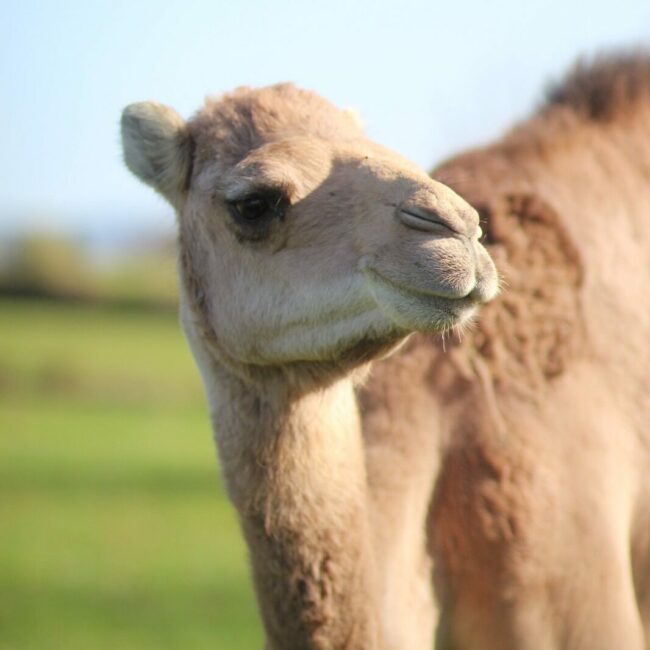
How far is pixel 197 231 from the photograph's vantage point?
4605mm

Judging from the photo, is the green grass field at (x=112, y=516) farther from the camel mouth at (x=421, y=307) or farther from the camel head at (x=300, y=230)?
the camel mouth at (x=421, y=307)

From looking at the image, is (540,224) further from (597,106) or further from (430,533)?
(430,533)

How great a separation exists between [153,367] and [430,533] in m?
32.8

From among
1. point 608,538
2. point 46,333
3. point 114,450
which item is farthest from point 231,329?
point 46,333

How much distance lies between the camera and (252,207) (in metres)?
4.32

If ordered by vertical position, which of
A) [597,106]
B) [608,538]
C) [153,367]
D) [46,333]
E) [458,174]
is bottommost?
[608,538]

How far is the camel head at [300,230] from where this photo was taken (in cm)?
382

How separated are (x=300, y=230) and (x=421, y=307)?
57 cm

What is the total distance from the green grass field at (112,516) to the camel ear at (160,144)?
6223mm

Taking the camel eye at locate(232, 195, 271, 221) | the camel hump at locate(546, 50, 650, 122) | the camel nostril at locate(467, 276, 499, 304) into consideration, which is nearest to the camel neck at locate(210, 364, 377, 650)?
the camel eye at locate(232, 195, 271, 221)

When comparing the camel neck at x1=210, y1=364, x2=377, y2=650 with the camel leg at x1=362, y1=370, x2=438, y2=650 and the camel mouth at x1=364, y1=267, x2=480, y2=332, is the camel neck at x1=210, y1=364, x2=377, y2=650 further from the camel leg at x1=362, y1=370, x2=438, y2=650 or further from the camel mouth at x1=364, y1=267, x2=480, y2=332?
the camel mouth at x1=364, y1=267, x2=480, y2=332

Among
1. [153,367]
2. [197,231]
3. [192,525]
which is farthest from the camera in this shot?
[153,367]

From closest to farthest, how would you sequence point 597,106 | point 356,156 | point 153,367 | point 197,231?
point 356,156, point 197,231, point 597,106, point 153,367

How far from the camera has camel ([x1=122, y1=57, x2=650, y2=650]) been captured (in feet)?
13.5
